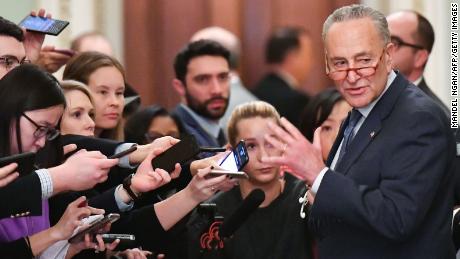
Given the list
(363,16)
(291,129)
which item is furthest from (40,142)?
(363,16)

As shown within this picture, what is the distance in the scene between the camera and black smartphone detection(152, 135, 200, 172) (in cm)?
357

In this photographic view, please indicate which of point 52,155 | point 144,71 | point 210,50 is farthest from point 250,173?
point 144,71

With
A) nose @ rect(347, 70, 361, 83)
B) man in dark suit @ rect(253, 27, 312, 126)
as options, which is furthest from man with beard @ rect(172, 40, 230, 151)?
nose @ rect(347, 70, 361, 83)

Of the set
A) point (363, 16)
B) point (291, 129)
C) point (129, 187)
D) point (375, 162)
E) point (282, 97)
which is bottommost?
point (282, 97)

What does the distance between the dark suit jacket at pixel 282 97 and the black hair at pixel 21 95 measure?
322cm

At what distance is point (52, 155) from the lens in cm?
352

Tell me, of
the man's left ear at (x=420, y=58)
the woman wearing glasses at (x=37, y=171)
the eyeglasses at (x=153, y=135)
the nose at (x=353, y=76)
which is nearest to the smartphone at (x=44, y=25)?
the woman wearing glasses at (x=37, y=171)

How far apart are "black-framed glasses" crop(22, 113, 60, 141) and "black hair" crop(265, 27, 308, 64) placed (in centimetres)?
389

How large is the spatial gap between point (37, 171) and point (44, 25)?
1.10m

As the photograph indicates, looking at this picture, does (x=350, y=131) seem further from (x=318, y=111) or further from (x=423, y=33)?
(x=423, y=33)

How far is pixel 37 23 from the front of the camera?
13.9 ft

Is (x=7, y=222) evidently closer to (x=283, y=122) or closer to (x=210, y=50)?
(x=283, y=122)

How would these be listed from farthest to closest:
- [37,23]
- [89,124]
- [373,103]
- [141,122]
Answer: [141,122]
[37,23]
[89,124]
[373,103]

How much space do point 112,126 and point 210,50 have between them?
1335mm
